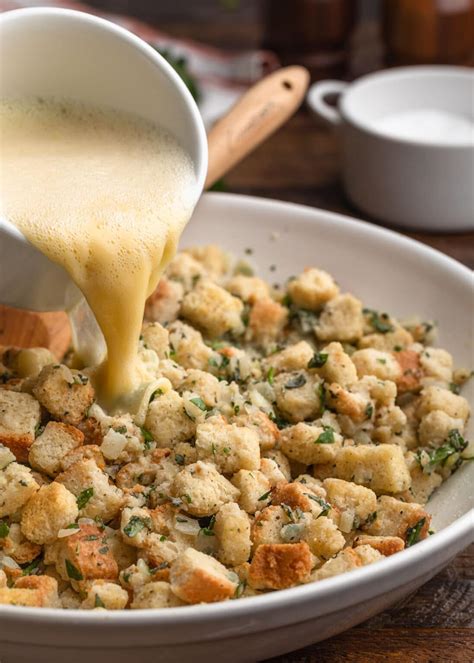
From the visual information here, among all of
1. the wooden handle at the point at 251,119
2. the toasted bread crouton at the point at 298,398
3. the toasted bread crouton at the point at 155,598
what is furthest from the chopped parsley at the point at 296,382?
the wooden handle at the point at 251,119

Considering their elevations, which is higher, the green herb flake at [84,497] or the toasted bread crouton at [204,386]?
the toasted bread crouton at [204,386]

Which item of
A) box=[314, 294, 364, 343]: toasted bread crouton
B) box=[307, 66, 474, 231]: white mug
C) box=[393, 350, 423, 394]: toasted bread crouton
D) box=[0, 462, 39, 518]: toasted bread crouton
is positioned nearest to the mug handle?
box=[307, 66, 474, 231]: white mug

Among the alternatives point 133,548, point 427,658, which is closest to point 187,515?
point 133,548

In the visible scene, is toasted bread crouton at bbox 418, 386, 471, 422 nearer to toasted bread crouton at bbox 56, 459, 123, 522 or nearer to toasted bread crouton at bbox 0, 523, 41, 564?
toasted bread crouton at bbox 56, 459, 123, 522

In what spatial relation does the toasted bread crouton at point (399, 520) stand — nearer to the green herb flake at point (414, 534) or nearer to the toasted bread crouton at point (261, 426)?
the green herb flake at point (414, 534)

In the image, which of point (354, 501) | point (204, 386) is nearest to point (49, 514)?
point (204, 386)

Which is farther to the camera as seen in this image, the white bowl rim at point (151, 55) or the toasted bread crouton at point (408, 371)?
the toasted bread crouton at point (408, 371)
